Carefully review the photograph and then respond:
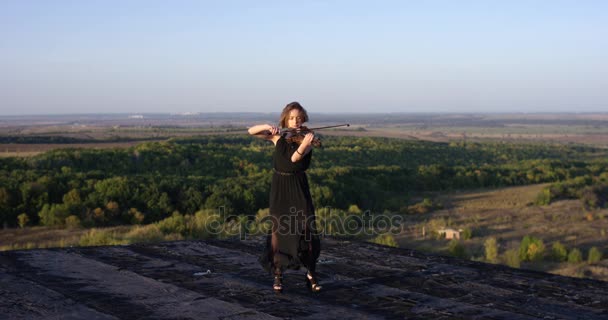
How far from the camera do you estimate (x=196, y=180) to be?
28109 millimetres

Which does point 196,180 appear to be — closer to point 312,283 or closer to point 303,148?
point 312,283

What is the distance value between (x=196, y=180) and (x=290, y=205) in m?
22.4

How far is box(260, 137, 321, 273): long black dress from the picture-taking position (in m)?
6.09

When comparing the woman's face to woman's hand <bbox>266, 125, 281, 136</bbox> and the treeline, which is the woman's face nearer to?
woman's hand <bbox>266, 125, 281, 136</bbox>

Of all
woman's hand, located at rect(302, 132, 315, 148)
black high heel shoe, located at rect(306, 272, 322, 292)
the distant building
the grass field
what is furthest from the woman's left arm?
the distant building

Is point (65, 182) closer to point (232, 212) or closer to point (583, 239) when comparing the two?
point (232, 212)

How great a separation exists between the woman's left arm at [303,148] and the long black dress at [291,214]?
0.09 meters

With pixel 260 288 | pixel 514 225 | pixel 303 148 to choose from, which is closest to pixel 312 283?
pixel 260 288

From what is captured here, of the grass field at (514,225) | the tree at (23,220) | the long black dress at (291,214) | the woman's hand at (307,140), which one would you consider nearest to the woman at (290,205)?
the long black dress at (291,214)

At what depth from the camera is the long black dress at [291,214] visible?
6.09 metres

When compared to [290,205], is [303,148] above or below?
above

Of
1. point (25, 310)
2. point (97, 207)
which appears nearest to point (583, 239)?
point (97, 207)

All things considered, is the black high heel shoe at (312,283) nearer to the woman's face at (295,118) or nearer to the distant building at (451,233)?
the woman's face at (295,118)

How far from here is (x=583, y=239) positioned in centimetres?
1942
